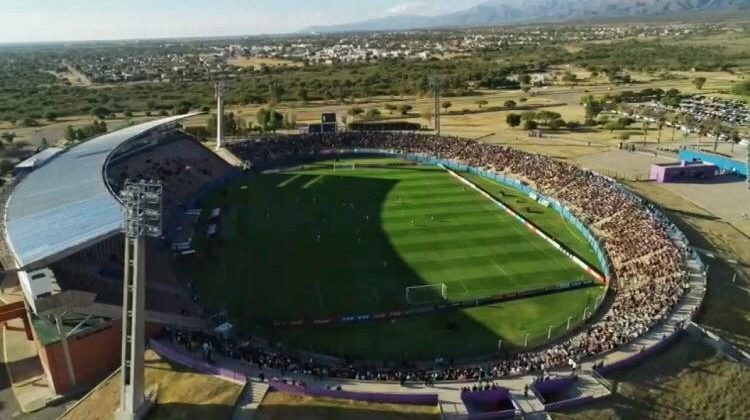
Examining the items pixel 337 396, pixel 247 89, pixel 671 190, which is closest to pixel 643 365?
pixel 337 396

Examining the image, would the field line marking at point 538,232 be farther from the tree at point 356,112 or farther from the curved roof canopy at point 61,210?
the tree at point 356,112

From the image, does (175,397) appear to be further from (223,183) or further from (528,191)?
(528,191)

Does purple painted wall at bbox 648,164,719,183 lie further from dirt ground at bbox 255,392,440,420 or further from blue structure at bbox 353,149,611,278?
dirt ground at bbox 255,392,440,420

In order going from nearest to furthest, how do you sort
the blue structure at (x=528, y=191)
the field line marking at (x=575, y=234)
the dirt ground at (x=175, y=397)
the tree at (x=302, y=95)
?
the dirt ground at (x=175, y=397)
the blue structure at (x=528, y=191)
the field line marking at (x=575, y=234)
the tree at (x=302, y=95)

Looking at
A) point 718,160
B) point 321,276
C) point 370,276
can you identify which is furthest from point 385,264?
point 718,160

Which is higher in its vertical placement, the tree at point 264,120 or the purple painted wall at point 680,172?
the tree at point 264,120

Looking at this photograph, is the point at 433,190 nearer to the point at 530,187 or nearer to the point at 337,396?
the point at 530,187

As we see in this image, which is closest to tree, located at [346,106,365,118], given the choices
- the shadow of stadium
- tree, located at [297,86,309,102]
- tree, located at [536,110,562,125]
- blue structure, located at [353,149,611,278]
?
tree, located at [297,86,309,102]

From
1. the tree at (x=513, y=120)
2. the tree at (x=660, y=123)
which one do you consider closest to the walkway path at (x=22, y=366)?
the tree at (x=513, y=120)
